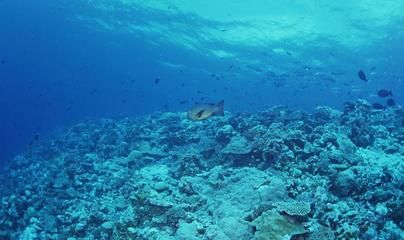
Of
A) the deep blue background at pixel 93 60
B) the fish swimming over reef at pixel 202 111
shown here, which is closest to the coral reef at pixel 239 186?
the fish swimming over reef at pixel 202 111

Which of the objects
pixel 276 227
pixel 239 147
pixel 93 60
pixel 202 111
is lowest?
pixel 93 60

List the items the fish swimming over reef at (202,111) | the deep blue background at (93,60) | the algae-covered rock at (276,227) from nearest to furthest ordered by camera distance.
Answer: the algae-covered rock at (276,227), the fish swimming over reef at (202,111), the deep blue background at (93,60)

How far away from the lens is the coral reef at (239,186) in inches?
261

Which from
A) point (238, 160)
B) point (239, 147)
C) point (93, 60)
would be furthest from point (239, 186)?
point (93, 60)

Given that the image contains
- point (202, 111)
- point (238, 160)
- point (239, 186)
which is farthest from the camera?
point (238, 160)

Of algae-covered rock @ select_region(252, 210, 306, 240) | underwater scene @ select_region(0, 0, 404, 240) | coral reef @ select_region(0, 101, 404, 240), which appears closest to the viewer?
algae-covered rock @ select_region(252, 210, 306, 240)

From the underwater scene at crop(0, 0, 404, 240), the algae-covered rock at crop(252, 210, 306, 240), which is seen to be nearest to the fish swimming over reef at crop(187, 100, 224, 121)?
the underwater scene at crop(0, 0, 404, 240)

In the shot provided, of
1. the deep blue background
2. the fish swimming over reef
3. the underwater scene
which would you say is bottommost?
the deep blue background

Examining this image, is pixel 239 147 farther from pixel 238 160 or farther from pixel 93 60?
pixel 93 60

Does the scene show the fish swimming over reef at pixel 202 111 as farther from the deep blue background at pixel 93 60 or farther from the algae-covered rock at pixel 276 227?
the deep blue background at pixel 93 60

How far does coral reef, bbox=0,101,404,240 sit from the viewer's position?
662cm

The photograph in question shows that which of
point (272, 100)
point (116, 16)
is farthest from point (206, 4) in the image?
point (272, 100)

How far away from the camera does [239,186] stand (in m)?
8.52

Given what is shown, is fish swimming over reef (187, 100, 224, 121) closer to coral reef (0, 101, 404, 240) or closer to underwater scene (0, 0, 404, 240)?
underwater scene (0, 0, 404, 240)
